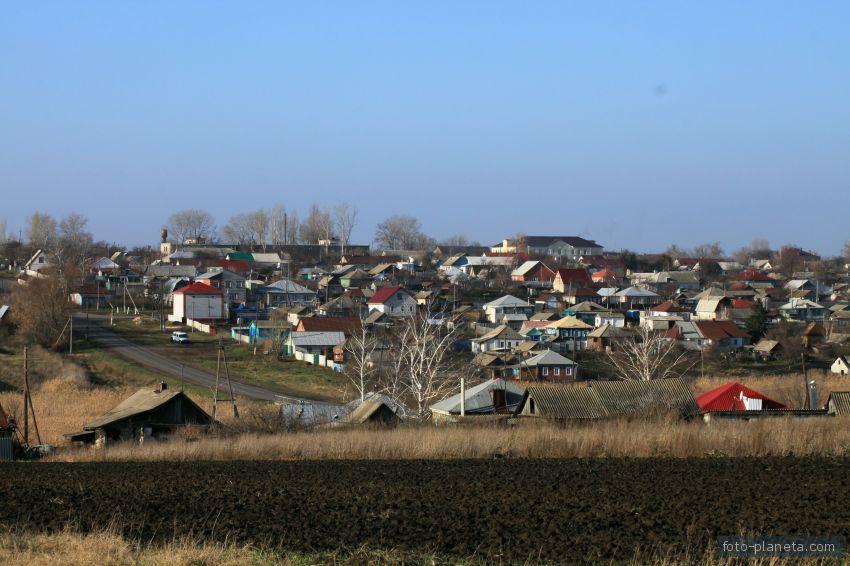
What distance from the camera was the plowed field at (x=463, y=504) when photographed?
8.34 metres

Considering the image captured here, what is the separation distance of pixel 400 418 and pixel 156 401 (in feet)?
16.8

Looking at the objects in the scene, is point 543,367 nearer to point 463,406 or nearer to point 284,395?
point 284,395

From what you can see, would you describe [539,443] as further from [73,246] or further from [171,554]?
[73,246]

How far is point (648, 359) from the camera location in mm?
31547

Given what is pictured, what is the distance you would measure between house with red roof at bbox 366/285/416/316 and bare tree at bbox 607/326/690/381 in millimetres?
12482

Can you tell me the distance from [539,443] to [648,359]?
1710cm

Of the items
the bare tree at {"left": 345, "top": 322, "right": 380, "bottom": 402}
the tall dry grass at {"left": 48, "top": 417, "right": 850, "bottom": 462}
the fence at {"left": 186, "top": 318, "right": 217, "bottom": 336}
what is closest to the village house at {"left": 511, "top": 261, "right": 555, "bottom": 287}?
the fence at {"left": 186, "top": 318, "right": 217, "bottom": 336}

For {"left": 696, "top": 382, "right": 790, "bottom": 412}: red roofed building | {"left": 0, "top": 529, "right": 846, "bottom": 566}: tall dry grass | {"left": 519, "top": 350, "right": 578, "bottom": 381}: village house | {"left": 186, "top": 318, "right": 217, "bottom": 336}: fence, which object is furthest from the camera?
{"left": 186, "top": 318, "right": 217, "bottom": 336}: fence

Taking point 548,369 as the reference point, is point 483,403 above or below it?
above

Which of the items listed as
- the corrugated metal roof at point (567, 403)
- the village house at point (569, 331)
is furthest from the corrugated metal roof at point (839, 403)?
the village house at point (569, 331)

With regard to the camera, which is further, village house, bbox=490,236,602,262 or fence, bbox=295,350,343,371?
village house, bbox=490,236,602,262

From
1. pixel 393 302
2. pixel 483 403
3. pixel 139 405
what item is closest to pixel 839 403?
pixel 483 403

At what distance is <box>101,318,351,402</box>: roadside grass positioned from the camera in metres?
31.1

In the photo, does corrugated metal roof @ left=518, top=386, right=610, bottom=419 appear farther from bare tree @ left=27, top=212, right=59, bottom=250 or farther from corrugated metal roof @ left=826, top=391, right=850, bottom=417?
bare tree @ left=27, top=212, right=59, bottom=250
